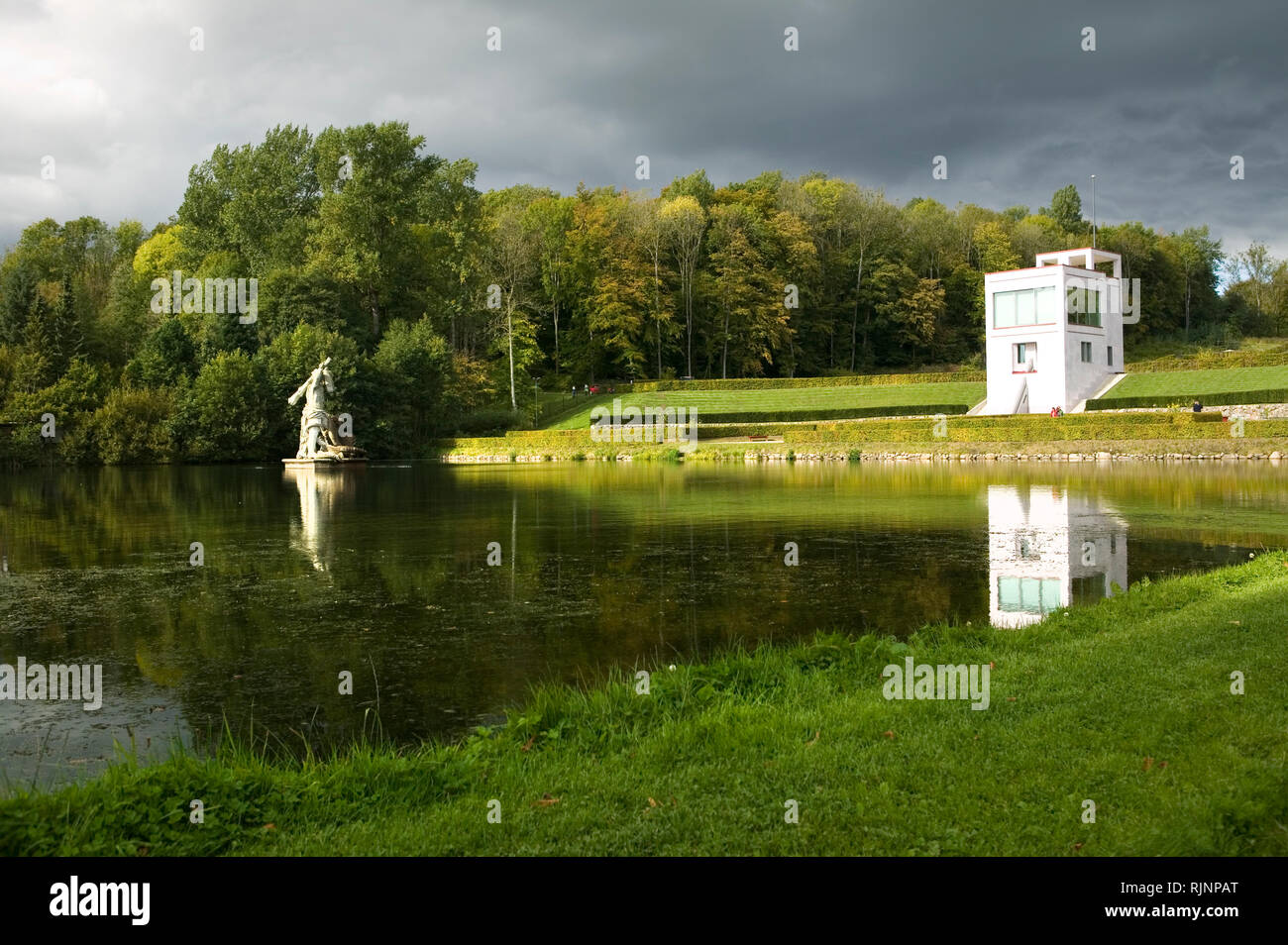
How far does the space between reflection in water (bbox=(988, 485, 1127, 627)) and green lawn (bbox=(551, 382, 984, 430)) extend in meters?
35.6

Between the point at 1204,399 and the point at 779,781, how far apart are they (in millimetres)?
48756

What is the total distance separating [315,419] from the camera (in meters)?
51.6

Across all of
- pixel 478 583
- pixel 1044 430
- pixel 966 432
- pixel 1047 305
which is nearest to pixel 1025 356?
pixel 1047 305

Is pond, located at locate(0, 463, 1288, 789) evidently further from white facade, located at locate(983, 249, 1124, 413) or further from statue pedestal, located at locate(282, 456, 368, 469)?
white facade, located at locate(983, 249, 1124, 413)

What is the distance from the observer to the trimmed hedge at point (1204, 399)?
43156mm

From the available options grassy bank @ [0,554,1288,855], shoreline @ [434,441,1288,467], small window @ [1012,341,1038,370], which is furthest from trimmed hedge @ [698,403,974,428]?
grassy bank @ [0,554,1288,855]

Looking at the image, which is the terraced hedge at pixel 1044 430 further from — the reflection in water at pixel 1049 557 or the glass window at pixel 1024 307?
the reflection in water at pixel 1049 557

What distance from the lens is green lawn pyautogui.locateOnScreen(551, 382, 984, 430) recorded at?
59.8 metres

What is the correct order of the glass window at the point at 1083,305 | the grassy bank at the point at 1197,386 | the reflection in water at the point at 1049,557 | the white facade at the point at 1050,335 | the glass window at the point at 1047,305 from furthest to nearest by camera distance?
the glass window at the point at 1083,305 → the glass window at the point at 1047,305 → the white facade at the point at 1050,335 → the grassy bank at the point at 1197,386 → the reflection in water at the point at 1049,557

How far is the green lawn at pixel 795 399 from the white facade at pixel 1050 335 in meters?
3.01

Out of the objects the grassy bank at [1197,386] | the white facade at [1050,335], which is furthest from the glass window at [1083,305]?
the grassy bank at [1197,386]

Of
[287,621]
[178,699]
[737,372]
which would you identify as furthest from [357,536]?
[737,372]

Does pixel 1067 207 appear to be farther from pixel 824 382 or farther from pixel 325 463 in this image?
pixel 325 463

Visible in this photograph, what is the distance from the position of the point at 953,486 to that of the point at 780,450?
60.0 ft
